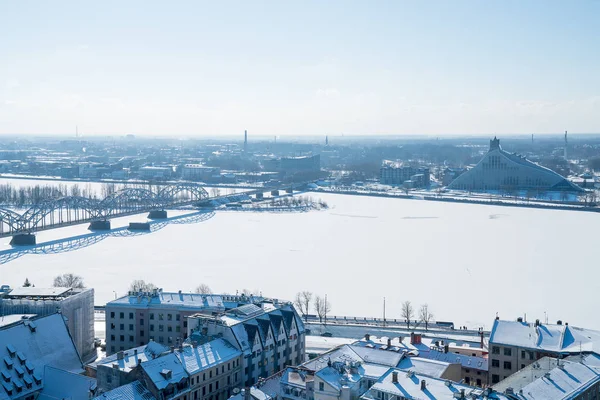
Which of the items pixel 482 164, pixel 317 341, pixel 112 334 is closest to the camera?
pixel 112 334

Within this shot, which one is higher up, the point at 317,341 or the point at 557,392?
the point at 557,392

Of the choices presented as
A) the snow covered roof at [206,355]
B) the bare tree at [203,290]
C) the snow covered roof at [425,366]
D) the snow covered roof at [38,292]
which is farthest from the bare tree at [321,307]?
the snow covered roof at [38,292]

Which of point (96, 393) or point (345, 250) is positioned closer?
point (96, 393)

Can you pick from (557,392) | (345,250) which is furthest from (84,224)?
(557,392)

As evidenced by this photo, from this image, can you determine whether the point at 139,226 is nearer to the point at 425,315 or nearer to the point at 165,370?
the point at 425,315

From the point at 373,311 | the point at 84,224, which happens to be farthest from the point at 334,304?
the point at 84,224

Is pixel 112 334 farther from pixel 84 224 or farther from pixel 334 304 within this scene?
pixel 84 224

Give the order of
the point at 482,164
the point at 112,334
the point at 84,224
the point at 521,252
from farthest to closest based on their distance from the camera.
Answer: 1. the point at 482,164
2. the point at 84,224
3. the point at 521,252
4. the point at 112,334
